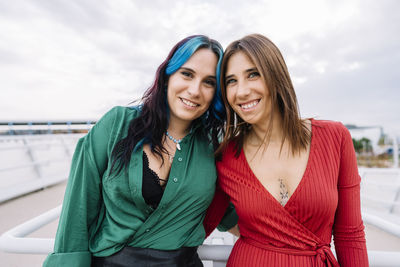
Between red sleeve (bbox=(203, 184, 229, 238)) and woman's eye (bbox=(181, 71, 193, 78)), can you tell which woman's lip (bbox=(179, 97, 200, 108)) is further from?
red sleeve (bbox=(203, 184, 229, 238))

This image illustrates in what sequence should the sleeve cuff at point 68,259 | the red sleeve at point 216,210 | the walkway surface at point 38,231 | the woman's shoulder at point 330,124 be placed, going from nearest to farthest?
the sleeve cuff at point 68,259 < the woman's shoulder at point 330,124 < the red sleeve at point 216,210 < the walkway surface at point 38,231

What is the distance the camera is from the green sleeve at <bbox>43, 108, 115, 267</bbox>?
1104 millimetres

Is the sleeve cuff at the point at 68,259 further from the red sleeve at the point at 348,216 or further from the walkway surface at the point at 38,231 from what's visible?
the walkway surface at the point at 38,231

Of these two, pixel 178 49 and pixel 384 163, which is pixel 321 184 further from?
pixel 384 163

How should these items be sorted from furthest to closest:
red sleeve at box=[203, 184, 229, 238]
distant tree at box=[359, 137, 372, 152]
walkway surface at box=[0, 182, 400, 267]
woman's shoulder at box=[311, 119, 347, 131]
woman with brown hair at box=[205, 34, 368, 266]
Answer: distant tree at box=[359, 137, 372, 152]
walkway surface at box=[0, 182, 400, 267]
red sleeve at box=[203, 184, 229, 238]
woman's shoulder at box=[311, 119, 347, 131]
woman with brown hair at box=[205, 34, 368, 266]

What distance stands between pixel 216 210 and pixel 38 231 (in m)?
3.19

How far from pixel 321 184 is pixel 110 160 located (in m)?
1.13

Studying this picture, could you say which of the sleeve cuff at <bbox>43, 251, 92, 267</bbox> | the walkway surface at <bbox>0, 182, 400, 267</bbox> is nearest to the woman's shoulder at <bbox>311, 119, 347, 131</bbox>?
the sleeve cuff at <bbox>43, 251, 92, 267</bbox>

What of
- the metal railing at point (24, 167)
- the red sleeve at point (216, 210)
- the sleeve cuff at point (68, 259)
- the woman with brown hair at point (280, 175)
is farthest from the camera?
the metal railing at point (24, 167)

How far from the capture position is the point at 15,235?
947 mm

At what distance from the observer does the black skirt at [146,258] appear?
111cm

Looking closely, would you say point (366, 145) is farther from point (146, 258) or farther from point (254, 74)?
point (146, 258)

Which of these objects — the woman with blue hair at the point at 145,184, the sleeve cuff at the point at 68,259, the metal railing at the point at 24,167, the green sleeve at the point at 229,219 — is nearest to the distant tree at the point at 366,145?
the metal railing at the point at 24,167

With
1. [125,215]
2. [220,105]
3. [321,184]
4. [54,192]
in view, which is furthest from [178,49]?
[54,192]
